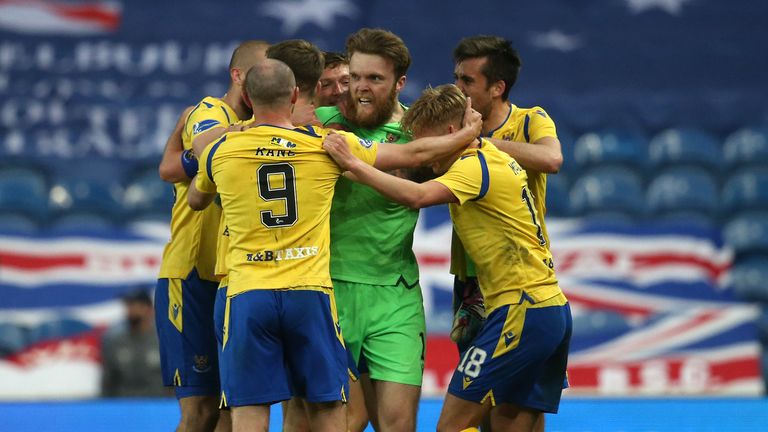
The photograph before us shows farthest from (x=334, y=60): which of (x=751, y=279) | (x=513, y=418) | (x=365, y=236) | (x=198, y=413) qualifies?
(x=751, y=279)

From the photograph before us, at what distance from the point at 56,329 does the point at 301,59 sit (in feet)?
18.3

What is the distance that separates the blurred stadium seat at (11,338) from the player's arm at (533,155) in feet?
19.3

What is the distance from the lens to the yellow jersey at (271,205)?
181 inches

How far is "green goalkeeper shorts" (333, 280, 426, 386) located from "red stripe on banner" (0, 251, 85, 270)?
17.8 ft

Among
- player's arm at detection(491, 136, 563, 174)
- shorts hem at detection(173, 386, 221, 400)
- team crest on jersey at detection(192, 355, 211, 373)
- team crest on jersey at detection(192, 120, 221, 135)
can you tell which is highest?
team crest on jersey at detection(192, 120, 221, 135)

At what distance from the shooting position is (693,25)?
40.9 ft

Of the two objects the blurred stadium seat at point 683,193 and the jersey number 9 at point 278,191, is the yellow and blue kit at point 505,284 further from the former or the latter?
the blurred stadium seat at point 683,193

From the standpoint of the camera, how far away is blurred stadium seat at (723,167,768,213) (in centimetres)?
1124

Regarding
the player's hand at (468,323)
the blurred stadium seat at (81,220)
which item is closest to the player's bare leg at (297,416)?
the player's hand at (468,323)

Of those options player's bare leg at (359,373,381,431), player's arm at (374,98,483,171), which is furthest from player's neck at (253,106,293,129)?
player's bare leg at (359,373,381,431)

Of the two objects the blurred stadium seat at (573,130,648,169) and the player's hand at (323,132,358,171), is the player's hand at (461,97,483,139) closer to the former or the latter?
the player's hand at (323,132,358,171)

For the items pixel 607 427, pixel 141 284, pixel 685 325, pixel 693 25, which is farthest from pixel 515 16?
pixel 607 427

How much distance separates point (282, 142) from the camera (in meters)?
4.63

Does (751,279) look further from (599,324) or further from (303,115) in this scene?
(303,115)
